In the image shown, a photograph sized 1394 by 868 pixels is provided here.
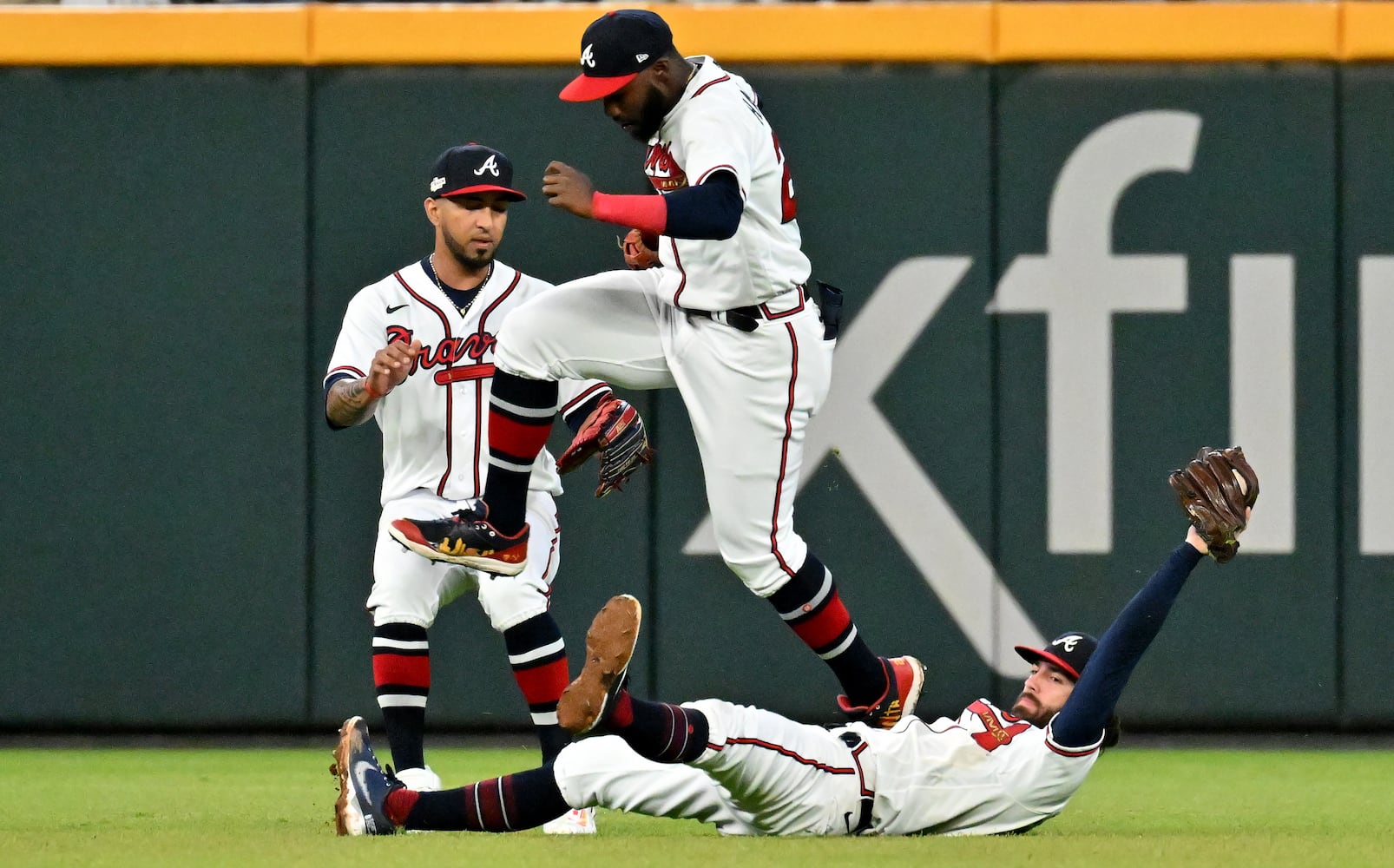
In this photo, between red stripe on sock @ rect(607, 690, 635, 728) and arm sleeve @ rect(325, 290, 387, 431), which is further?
arm sleeve @ rect(325, 290, 387, 431)

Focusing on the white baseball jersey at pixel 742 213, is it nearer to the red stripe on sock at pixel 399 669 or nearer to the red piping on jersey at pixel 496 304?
the red piping on jersey at pixel 496 304

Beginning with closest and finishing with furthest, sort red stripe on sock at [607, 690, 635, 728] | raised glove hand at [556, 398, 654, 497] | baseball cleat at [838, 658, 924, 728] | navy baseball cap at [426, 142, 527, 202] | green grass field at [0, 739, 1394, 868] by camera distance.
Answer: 1. green grass field at [0, 739, 1394, 868]
2. red stripe on sock at [607, 690, 635, 728]
3. baseball cleat at [838, 658, 924, 728]
4. raised glove hand at [556, 398, 654, 497]
5. navy baseball cap at [426, 142, 527, 202]

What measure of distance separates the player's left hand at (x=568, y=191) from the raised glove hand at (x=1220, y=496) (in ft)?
4.67

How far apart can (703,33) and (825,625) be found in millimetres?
2965

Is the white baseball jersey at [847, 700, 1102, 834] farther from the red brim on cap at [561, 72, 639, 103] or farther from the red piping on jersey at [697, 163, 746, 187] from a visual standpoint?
A: the red brim on cap at [561, 72, 639, 103]

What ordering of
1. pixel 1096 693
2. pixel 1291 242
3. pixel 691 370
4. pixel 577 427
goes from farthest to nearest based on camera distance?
pixel 1291 242 < pixel 577 427 < pixel 691 370 < pixel 1096 693

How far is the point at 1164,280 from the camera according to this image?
271 inches

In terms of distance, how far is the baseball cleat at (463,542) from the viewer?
4.32 m

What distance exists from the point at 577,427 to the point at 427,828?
4.16 ft

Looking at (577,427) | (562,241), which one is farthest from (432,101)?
(577,427)

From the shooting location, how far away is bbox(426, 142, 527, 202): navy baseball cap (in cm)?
501

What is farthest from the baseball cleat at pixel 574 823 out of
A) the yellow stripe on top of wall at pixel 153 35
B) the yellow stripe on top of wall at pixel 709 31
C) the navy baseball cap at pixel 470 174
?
the yellow stripe on top of wall at pixel 153 35

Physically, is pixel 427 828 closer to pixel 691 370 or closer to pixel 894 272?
pixel 691 370

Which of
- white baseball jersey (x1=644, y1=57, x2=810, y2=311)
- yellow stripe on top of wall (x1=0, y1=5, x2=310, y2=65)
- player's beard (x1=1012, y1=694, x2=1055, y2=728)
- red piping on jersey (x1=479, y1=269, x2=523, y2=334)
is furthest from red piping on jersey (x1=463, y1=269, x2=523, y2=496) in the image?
yellow stripe on top of wall (x1=0, y1=5, x2=310, y2=65)
